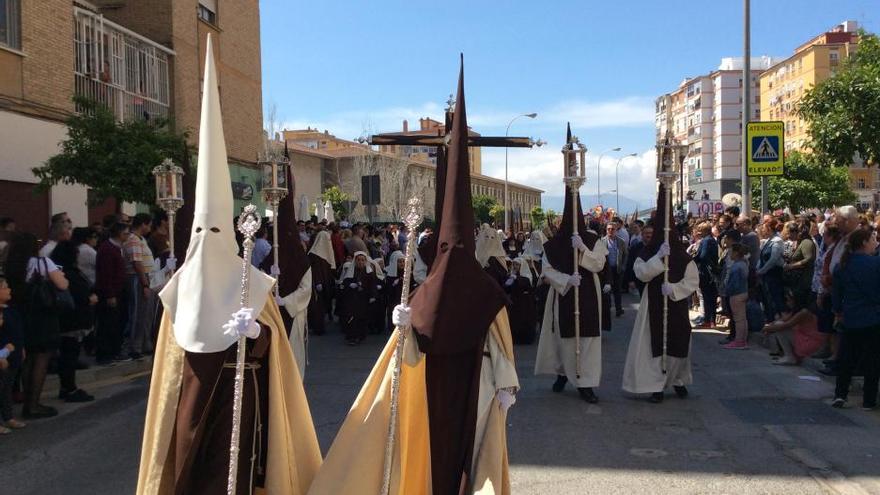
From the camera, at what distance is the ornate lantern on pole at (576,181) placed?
8586 mm

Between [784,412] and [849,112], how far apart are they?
11.2 metres

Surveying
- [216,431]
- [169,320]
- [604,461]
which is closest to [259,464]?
[216,431]

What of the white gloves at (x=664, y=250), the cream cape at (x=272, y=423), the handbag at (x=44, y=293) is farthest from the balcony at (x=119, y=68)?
the cream cape at (x=272, y=423)

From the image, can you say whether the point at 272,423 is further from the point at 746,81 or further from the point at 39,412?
the point at 746,81

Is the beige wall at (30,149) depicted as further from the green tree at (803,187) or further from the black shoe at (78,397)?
the green tree at (803,187)

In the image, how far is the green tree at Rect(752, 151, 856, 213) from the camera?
49.5 m

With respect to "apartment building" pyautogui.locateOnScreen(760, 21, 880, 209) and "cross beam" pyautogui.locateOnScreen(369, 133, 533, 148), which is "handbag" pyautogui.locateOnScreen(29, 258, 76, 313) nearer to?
"cross beam" pyautogui.locateOnScreen(369, 133, 533, 148)

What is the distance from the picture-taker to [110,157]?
12.3m

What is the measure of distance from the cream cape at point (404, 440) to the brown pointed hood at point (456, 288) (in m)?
0.21

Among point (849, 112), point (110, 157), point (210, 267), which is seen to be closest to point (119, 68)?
point (110, 157)

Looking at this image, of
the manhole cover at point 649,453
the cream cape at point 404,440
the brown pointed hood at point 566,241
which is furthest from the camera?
the brown pointed hood at point 566,241

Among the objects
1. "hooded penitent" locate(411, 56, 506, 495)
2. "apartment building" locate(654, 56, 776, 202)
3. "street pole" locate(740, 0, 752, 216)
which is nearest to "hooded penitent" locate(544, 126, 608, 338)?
"hooded penitent" locate(411, 56, 506, 495)

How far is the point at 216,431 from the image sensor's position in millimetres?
4090

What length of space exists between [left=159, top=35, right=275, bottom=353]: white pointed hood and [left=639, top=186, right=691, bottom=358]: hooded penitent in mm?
5758
